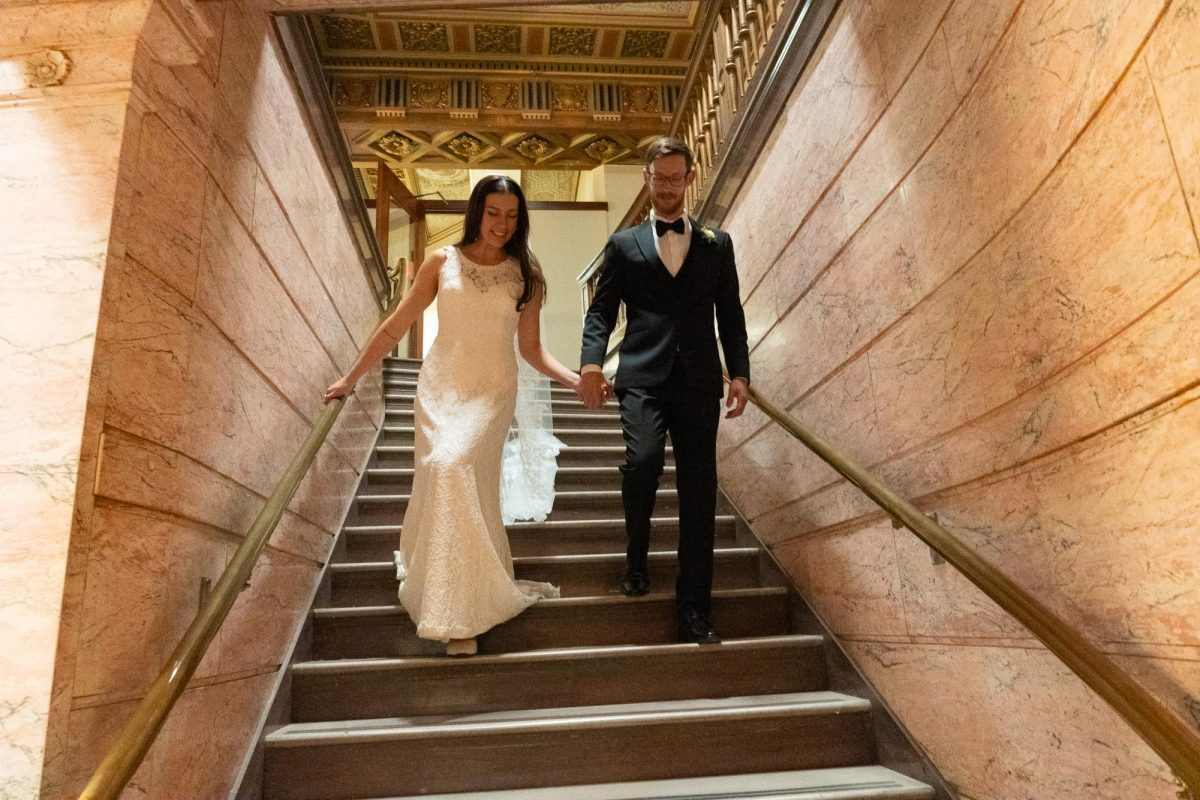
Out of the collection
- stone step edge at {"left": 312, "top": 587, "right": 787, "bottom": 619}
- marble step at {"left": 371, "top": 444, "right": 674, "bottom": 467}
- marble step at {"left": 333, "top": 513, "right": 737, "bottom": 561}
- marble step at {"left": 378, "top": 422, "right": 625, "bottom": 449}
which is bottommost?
stone step edge at {"left": 312, "top": 587, "right": 787, "bottom": 619}

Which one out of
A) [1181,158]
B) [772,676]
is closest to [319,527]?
[772,676]

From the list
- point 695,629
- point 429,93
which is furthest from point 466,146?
point 695,629

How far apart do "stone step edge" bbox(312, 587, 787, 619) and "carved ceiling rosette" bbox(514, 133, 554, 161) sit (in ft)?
17.7

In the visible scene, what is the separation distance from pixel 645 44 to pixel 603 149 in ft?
3.28

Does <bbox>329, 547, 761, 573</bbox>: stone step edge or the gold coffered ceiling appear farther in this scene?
the gold coffered ceiling

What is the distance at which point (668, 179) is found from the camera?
2.40m

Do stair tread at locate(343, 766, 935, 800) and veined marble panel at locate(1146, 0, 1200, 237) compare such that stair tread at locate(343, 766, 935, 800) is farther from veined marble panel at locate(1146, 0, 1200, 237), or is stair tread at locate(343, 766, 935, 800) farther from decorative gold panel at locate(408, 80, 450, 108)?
decorative gold panel at locate(408, 80, 450, 108)

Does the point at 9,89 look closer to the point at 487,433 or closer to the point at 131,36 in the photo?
the point at 131,36

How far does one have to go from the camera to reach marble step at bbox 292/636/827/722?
2.13m

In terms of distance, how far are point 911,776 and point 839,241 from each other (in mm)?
1509

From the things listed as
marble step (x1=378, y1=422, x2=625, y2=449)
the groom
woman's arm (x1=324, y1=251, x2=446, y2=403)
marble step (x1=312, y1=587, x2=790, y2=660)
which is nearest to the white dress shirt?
the groom

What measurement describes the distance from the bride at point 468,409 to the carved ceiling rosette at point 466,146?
476 centimetres

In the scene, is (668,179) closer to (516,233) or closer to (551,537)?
(516,233)

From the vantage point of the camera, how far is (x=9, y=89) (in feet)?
4.55
